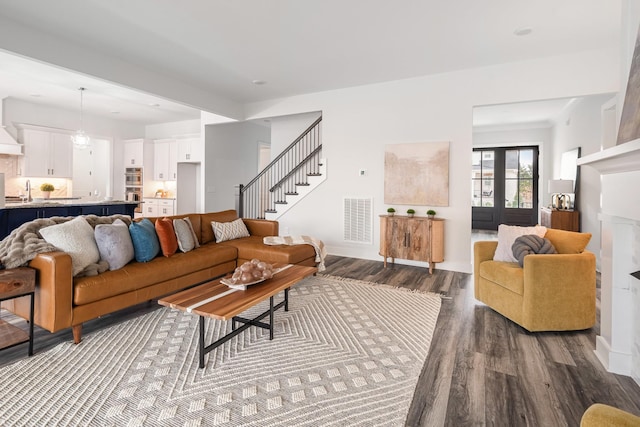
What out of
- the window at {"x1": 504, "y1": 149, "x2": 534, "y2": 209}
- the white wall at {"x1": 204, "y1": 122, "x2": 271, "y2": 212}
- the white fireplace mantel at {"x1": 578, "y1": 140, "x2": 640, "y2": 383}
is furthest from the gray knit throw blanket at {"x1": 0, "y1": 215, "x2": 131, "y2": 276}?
the window at {"x1": 504, "y1": 149, "x2": 534, "y2": 209}

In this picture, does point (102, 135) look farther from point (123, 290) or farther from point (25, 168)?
point (123, 290)

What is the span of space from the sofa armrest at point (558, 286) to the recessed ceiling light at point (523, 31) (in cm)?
256

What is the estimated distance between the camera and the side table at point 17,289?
2.21m

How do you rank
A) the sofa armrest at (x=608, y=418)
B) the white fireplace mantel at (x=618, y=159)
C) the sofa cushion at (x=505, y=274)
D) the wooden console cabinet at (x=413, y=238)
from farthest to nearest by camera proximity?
the wooden console cabinet at (x=413, y=238), the sofa cushion at (x=505, y=274), the white fireplace mantel at (x=618, y=159), the sofa armrest at (x=608, y=418)

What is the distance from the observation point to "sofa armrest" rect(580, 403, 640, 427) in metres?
1.01

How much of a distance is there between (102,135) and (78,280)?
7.51 m

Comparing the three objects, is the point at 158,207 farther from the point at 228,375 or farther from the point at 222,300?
the point at 228,375

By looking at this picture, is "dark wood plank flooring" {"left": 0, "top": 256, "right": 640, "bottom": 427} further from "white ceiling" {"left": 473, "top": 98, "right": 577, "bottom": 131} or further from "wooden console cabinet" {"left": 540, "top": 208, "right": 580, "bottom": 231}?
"white ceiling" {"left": 473, "top": 98, "right": 577, "bottom": 131}

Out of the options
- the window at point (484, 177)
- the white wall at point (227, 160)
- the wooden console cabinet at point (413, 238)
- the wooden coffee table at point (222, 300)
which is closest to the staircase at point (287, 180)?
the white wall at point (227, 160)

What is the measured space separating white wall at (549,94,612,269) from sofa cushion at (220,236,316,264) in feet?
14.8

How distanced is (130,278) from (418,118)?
4.52 metres

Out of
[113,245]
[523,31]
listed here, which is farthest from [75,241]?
[523,31]

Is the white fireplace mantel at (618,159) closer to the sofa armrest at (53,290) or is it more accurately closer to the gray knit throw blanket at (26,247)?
the sofa armrest at (53,290)

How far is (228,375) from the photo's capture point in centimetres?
209
